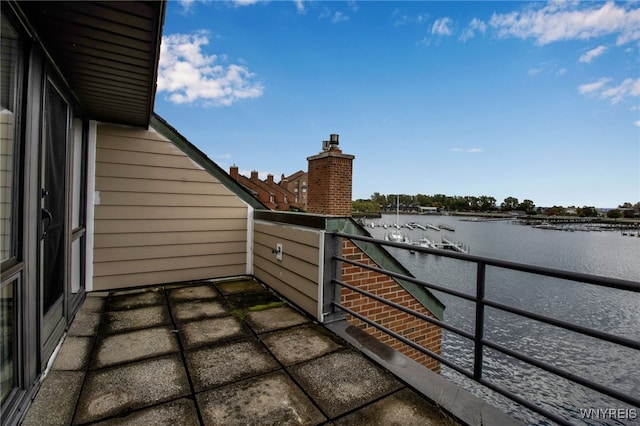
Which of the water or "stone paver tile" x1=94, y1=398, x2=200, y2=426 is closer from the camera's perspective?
"stone paver tile" x1=94, y1=398, x2=200, y2=426

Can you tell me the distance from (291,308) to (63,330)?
205cm

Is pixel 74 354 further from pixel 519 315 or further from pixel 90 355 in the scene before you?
pixel 519 315

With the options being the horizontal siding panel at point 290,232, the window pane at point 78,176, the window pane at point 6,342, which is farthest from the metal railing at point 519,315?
the window pane at point 78,176

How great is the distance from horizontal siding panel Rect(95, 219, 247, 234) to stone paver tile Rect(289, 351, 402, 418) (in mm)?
2860

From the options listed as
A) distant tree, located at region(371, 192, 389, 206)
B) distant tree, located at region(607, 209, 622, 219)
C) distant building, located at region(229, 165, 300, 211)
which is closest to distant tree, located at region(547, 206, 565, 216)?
distant tree, located at region(607, 209, 622, 219)

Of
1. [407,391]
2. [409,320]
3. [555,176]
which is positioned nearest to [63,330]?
[407,391]

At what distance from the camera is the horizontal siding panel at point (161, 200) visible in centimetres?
378

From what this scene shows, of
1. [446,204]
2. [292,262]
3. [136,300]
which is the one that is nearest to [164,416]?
[292,262]

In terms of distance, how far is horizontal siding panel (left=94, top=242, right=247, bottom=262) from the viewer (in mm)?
3775

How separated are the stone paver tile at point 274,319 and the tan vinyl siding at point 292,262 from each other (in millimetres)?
129

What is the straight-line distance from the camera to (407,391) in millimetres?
1804

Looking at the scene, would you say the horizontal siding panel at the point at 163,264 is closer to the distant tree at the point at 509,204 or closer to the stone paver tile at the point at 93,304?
the stone paver tile at the point at 93,304

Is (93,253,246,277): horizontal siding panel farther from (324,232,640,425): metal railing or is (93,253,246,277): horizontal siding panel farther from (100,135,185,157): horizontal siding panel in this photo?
(324,232,640,425): metal railing

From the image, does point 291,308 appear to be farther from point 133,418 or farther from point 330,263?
point 133,418
